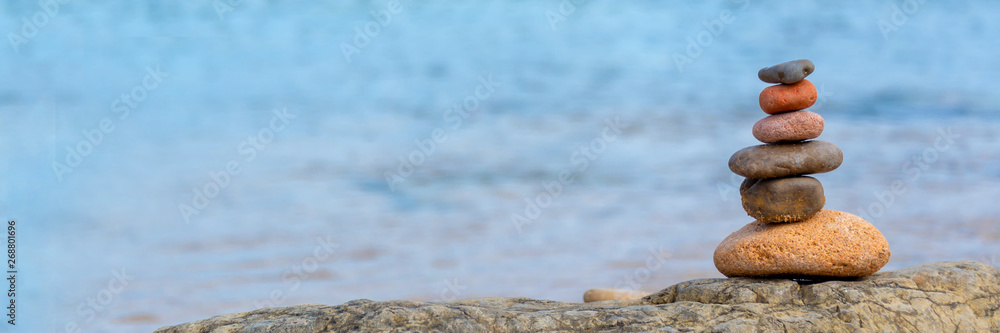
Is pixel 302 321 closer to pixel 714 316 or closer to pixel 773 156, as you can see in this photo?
pixel 714 316

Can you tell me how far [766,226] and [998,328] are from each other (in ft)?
7.88

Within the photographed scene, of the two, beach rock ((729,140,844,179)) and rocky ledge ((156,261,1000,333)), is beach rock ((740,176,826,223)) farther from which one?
rocky ledge ((156,261,1000,333))

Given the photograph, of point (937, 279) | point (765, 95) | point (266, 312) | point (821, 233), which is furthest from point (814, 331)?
point (266, 312)

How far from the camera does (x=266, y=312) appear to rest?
7125 millimetres

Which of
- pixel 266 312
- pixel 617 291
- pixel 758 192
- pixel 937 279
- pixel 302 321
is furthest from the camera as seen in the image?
pixel 617 291

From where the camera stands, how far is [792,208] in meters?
8.01

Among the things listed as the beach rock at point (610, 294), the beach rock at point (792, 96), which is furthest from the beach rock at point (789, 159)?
the beach rock at point (610, 294)

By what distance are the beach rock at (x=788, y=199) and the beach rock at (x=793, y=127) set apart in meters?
0.45

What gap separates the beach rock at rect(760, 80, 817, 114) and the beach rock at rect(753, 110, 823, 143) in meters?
0.08

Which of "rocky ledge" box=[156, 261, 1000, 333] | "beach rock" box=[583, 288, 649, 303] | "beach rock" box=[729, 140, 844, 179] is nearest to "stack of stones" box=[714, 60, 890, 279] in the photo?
"beach rock" box=[729, 140, 844, 179]

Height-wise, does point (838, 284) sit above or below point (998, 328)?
above

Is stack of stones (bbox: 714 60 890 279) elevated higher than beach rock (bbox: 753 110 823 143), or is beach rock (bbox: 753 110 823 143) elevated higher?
beach rock (bbox: 753 110 823 143)

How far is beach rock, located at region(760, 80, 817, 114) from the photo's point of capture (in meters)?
8.12

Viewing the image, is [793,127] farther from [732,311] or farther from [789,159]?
[732,311]
